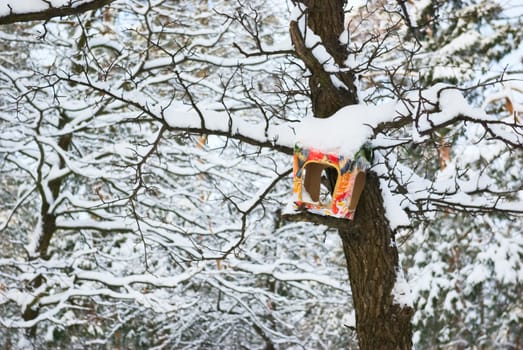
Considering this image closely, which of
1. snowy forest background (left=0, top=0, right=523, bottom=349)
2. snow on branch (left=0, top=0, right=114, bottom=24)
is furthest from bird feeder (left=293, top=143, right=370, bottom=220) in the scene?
snow on branch (left=0, top=0, right=114, bottom=24)

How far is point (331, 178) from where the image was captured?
2.81 metres

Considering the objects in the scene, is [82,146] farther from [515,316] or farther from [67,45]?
[515,316]

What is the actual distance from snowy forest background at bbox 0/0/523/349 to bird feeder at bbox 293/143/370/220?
0.15 m

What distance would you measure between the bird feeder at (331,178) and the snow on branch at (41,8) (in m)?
1.14

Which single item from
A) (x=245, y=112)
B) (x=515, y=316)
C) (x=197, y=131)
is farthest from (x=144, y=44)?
(x=515, y=316)

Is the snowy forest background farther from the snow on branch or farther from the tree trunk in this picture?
the snow on branch

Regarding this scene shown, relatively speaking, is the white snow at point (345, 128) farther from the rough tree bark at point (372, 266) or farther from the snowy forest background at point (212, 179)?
the rough tree bark at point (372, 266)

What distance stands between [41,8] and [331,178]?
1.53m

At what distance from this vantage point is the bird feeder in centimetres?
254

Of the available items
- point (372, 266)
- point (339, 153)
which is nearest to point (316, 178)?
point (339, 153)

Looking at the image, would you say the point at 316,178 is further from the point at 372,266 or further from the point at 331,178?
the point at 372,266

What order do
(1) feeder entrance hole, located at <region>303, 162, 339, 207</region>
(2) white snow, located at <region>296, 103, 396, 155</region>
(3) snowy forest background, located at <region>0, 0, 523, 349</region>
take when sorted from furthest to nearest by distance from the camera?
(3) snowy forest background, located at <region>0, 0, 523, 349</region> < (1) feeder entrance hole, located at <region>303, 162, 339, 207</region> < (2) white snow, located at <region>296, 103, 396, 155</region>

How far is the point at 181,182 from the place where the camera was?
7547 mm

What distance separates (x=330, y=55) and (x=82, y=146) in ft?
16.9
